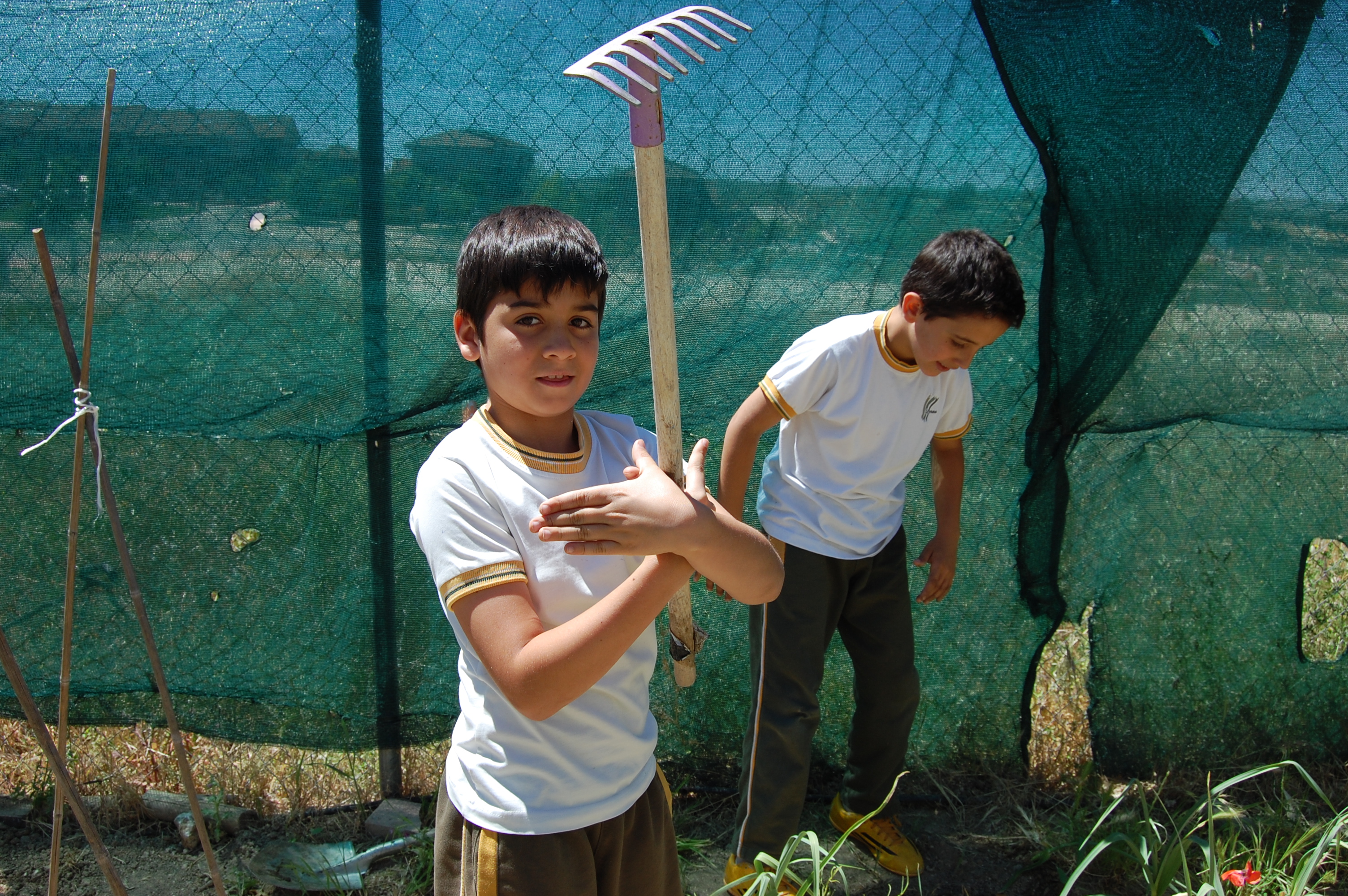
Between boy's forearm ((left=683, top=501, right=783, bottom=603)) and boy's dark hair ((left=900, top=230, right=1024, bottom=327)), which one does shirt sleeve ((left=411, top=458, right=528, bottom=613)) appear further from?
boy's dark hair ((left=900, top=230, right=1024, bottom=327))

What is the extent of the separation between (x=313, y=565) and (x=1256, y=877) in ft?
7.95

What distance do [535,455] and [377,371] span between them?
1.38 m

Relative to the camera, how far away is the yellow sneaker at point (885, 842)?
2.60 metres

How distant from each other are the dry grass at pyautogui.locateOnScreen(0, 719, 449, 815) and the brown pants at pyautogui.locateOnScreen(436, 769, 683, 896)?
4.78 feet

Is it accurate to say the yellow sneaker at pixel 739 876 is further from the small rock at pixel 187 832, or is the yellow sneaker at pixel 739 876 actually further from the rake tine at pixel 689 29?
the rake tine at pixel 689 29

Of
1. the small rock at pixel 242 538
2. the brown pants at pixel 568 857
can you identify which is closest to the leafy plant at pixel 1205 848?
the brown pants at pixel 568 857

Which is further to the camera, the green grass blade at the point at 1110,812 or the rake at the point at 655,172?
the green grass blade at the point at 1110,812

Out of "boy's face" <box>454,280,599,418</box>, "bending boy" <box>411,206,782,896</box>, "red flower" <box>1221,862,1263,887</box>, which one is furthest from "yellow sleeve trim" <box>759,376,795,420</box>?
"red flower" <box>1221,862,1263,887</box>

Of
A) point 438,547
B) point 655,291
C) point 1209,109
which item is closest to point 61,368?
point 438,547

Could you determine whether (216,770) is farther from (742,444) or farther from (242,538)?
(742,444)

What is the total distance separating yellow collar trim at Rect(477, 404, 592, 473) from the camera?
138 centimetres

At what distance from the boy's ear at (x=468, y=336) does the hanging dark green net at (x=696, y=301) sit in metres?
1.19

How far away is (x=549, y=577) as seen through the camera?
1.34 metres

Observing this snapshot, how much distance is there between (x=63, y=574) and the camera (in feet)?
8.87
